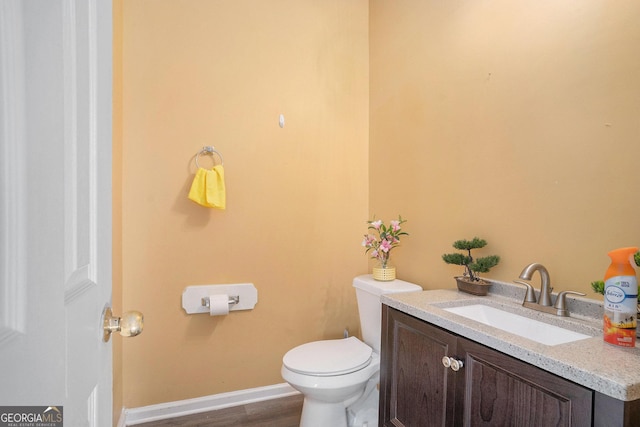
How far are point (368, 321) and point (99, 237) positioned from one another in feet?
5.15

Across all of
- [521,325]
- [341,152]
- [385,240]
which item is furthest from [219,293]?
[521,325]

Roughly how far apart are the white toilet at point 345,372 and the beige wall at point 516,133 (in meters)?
0.34

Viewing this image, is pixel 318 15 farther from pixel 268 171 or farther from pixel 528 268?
pixel 528 268

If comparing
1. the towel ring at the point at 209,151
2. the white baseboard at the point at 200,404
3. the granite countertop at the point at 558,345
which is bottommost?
the white baseboard at the point at 200,404

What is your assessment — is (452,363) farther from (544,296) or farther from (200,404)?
(200,404)

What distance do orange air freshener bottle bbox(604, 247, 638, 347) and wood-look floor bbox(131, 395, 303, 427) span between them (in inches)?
65.2

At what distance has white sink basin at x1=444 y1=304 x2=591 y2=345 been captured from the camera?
1.13 m

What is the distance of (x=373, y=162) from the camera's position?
248 centimetres

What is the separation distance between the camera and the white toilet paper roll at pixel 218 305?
2.02 meters

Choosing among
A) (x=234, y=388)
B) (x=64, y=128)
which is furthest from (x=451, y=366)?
(x=234, y=388)

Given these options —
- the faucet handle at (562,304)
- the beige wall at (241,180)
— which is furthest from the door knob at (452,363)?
the beige wall at (241,180)

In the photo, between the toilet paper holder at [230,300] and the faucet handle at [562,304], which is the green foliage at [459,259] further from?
the toilet paper holder at [230,300]

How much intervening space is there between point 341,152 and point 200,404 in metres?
1.85

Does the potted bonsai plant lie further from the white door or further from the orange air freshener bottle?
the white door
